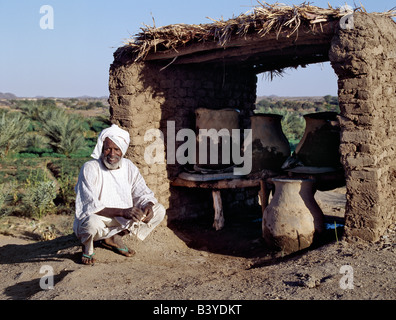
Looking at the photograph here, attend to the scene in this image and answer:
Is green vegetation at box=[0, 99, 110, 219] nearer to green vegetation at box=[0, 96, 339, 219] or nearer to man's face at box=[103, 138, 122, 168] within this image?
green vegetation at box=[0, 96, 339, 219]

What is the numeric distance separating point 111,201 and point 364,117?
105 inches

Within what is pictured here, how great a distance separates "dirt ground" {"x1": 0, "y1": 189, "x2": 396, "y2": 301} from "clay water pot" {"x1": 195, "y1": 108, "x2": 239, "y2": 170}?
3.11 feet

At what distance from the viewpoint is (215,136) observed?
20.1 feet

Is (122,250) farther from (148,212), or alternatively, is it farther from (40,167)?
(40,167)

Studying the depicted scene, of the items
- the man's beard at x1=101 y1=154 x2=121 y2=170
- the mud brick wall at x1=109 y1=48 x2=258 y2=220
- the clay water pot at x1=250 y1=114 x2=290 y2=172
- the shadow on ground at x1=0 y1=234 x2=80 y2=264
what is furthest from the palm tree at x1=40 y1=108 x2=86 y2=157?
the man's beard at x1=101 y1=154 x2=121 y2=170

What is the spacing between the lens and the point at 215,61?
20.0ft

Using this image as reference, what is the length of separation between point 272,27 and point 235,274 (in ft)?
8.43

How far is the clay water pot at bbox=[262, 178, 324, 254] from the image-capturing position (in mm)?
4809

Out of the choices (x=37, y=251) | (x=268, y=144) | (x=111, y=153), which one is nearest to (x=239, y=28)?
(x=268, y=144)

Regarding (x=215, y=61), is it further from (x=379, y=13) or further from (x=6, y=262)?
(x=6, y=262)

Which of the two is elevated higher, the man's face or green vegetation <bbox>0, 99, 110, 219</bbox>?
the man's face

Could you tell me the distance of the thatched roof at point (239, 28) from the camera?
440cm

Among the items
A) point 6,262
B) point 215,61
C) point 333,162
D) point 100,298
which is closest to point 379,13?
point 333,162

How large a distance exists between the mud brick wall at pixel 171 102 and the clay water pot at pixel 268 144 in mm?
947
